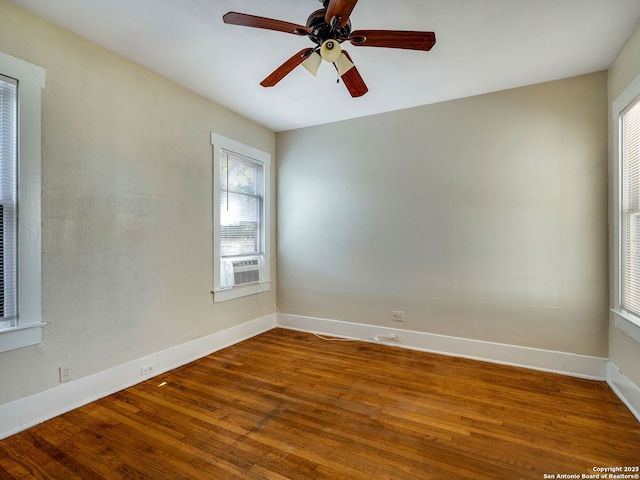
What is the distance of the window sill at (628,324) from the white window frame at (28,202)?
13.8ft

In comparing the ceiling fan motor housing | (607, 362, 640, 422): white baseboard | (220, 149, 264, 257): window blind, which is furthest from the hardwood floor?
the ceiling fan motor housing

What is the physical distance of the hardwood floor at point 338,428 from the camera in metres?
1.68

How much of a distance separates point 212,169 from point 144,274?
4.46 ft

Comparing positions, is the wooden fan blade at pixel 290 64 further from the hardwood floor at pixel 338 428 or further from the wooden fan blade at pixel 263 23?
the hardwood floor at pixel 338 428

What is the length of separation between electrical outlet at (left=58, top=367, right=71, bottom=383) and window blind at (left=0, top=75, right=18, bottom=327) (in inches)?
18.9

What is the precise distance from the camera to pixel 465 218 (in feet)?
10.8

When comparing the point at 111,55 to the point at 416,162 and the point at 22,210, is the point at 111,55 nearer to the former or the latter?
the point at 22,210

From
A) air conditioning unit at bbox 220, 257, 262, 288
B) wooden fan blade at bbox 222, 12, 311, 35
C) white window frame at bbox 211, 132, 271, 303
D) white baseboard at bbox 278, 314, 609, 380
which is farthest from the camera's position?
air conditioning unit at bbox 220, 257, 262, 288

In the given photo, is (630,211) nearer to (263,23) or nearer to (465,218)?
(465,218)

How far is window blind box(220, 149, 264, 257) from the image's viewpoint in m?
3.63

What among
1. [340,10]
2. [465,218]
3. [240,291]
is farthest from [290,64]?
[240,291]

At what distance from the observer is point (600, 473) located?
1.63 meters

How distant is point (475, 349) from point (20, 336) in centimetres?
390

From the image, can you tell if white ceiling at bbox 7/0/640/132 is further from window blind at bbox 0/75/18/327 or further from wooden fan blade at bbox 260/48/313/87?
window blind at bbox 0/75/18/327
